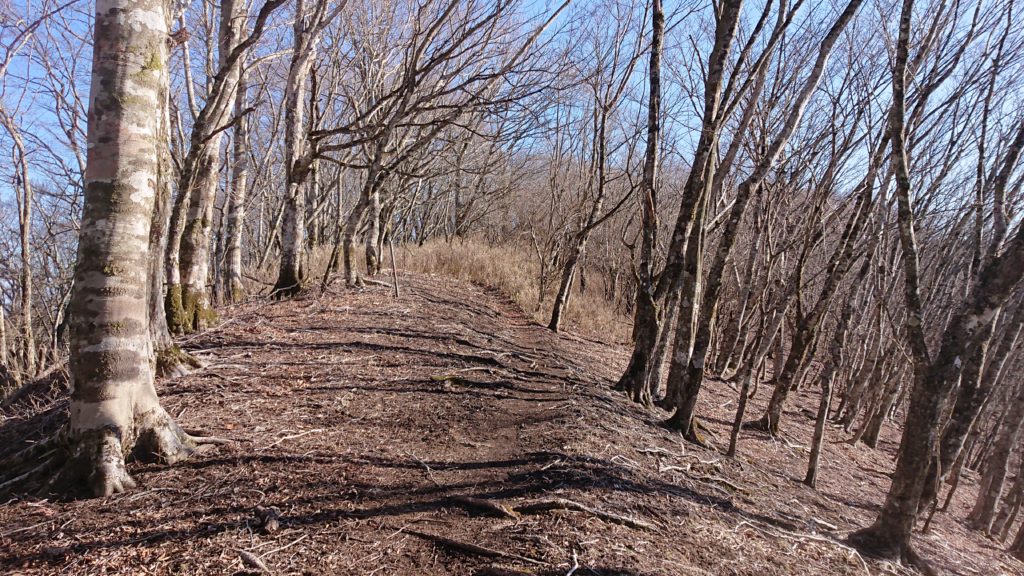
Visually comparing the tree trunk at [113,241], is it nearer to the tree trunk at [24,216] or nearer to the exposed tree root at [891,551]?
the exposed tree root at [891,551]

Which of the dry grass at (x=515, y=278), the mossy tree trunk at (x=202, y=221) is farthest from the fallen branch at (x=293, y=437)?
the dry grass at (x=515, y=278)

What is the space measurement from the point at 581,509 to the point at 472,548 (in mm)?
754

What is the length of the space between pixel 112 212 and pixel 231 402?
73.7 inches

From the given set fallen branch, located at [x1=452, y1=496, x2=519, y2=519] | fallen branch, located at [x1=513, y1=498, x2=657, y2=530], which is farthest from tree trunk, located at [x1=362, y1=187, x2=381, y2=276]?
fallen branch, located at [x1=513, y1=498, x2=657, y2=530]

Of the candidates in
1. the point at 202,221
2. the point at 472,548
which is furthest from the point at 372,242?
the point at 472,548

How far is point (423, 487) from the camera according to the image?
312 centimetres

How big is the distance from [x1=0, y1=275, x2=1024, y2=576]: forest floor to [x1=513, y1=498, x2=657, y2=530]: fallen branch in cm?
1

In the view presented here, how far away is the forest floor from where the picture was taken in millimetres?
2365

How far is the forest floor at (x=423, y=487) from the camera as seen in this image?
2.37 meters

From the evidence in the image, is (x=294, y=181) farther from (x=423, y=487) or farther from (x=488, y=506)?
(x=488, y=506)

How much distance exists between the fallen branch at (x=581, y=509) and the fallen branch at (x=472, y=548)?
461 millimetres

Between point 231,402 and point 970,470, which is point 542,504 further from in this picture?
point 970,470

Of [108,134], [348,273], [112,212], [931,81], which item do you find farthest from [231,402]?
[931,81]

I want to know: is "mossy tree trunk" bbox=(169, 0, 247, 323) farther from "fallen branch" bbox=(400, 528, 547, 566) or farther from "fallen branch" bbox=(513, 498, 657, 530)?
"fallen branch" bbox=(513, 498, 657, 530)
